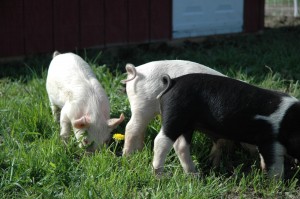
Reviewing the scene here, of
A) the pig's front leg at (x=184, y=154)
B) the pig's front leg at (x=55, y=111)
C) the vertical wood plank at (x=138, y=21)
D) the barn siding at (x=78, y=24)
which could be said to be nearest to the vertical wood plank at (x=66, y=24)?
the barn siding at (x=78, y=24)

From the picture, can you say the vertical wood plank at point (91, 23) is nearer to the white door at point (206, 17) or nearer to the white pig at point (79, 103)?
the white door at point (206, 17)

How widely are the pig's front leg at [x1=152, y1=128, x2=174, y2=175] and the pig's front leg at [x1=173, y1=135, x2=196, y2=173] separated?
163 millimetres

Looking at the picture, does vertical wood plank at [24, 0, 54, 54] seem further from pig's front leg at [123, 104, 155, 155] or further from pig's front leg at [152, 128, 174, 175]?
pig's front leg at [152, 128, 174, 175]

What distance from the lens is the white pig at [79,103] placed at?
485 centimetres

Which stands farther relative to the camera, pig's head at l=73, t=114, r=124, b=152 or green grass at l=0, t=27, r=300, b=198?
pig's head at l=73, t=114, r=124, b=152

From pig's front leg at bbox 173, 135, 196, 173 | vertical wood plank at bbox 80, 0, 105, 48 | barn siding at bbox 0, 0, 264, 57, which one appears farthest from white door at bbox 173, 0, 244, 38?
pig's front leg at bbox 173, 135, 196, 173

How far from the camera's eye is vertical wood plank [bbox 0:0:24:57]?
8672 millimetres

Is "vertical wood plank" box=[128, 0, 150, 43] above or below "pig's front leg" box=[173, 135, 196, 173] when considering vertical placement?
above

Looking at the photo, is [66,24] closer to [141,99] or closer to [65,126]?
[65,126]

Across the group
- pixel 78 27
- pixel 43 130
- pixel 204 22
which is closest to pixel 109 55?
pixel 78 27

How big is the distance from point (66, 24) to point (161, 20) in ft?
5.71

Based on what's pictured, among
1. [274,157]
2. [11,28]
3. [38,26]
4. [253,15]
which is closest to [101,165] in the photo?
[274,157]

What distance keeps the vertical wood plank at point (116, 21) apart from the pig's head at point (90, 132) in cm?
494

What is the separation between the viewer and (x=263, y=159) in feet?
15.2
